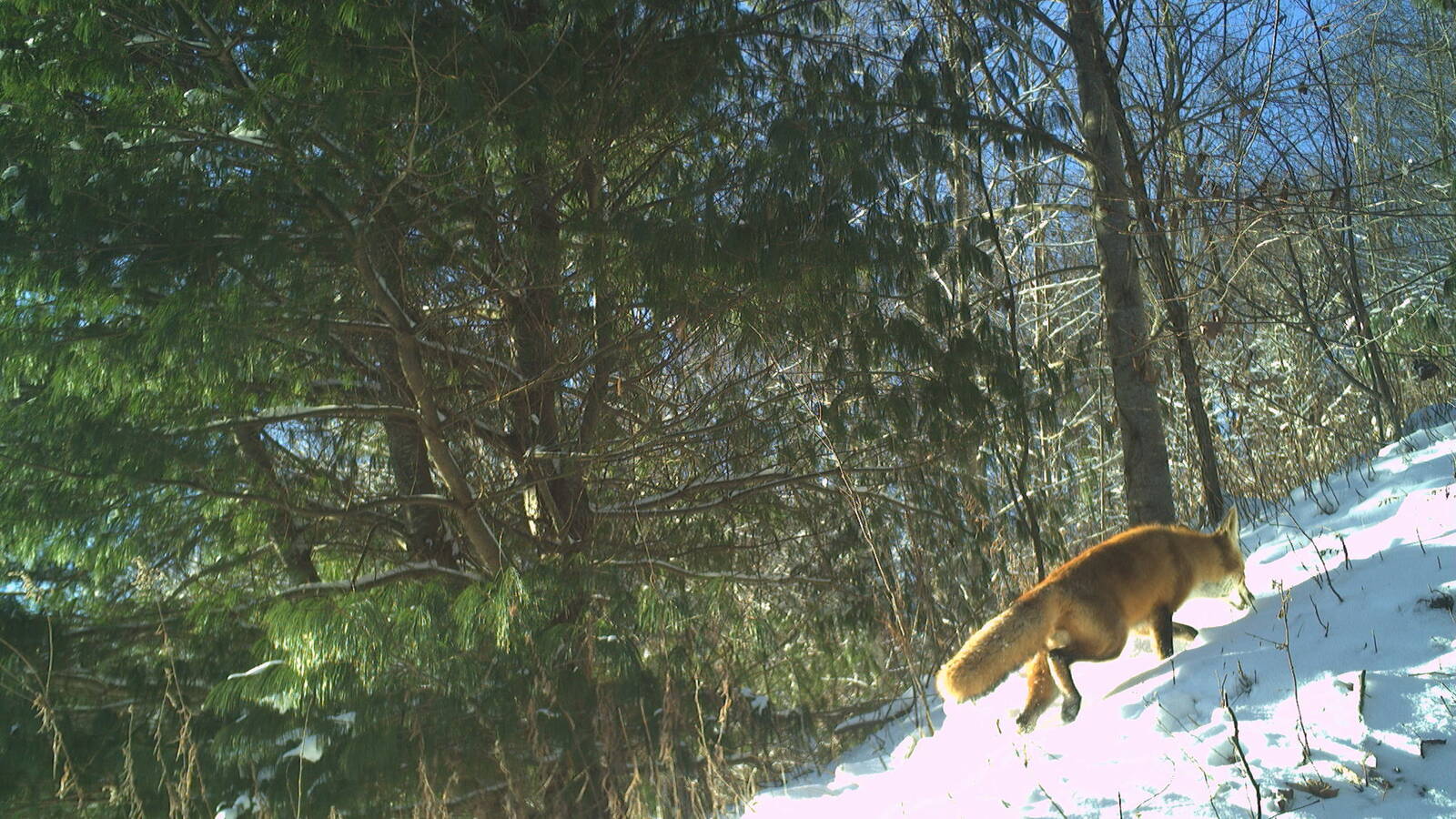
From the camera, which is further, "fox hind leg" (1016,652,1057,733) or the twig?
"fox hind leg" (1016,652,1057,733)

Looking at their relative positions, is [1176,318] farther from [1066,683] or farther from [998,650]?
[998,650]

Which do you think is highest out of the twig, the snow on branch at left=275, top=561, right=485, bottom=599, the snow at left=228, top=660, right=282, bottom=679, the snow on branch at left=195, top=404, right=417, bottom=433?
the snow on branch at left=195, top=404, right=417, bottom=433

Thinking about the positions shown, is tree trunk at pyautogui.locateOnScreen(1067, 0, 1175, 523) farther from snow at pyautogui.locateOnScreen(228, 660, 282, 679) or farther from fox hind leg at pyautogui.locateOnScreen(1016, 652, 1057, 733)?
snow at pyautogui.locateOnScreen(228, 660, 282, 679)

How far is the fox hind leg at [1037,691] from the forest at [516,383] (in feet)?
3.87

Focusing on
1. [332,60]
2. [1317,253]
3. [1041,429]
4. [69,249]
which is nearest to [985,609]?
[1041,429]

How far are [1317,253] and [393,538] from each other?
982 centimetres

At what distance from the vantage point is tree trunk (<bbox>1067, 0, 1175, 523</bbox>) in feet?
19.4

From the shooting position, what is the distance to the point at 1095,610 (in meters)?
4.05

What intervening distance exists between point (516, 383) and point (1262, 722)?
5.03 meters

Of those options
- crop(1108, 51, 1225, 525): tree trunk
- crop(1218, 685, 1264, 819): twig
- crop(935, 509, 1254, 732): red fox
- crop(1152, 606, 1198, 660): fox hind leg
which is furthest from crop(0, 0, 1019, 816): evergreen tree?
crop(1218, 685, 1264, 819): twig

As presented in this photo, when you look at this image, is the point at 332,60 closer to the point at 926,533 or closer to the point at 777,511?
the point at 777,511

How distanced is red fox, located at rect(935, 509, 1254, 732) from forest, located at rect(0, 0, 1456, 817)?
1173 millimetres

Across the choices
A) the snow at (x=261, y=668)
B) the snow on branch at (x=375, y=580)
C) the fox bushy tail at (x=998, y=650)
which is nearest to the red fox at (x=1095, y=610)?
the fox bushy tail at (x=998, y=650)

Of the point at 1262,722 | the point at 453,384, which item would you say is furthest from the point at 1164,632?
the point at 453,384
